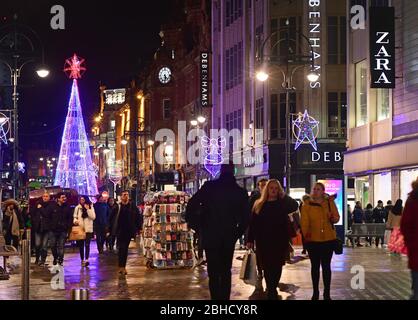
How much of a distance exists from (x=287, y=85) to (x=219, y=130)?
1165 inches

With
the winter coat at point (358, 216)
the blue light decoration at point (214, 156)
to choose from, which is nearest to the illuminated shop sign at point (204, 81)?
the blue light decoration at point (214, 156)

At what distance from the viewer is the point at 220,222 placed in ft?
36.4

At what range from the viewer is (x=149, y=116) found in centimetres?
9675

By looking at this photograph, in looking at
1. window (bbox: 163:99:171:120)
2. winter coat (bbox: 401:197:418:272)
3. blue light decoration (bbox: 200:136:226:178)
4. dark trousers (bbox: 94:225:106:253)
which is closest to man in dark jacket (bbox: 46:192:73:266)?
dark trousers (bbox: 94:225:106:253)

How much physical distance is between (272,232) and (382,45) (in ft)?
65.9

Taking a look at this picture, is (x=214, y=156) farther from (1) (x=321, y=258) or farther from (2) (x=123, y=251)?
(1) (x=321, y=258)

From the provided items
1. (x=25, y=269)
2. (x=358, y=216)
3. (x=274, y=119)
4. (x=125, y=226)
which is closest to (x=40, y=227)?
(x=125, y=226)

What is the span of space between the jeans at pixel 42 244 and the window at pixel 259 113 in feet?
85.4

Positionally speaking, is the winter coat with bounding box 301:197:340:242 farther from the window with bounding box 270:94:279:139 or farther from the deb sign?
the window with bounding box 270:94:279:139

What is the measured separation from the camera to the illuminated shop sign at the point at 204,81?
61.4 m

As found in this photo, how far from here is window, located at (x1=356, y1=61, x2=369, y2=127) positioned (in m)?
37.7

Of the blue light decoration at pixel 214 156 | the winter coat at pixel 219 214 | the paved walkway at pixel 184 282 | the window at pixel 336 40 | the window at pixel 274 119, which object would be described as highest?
the window at pixel 336 40

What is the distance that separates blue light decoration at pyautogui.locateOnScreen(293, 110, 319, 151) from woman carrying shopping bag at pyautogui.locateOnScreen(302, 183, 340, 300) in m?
28.7

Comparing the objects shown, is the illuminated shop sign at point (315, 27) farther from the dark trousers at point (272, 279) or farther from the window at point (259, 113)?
the dark trousers at point (272, 279)
